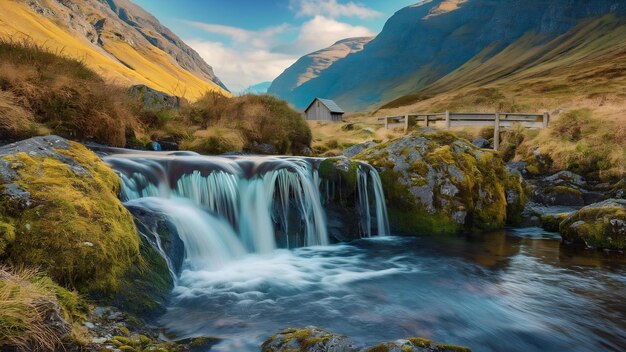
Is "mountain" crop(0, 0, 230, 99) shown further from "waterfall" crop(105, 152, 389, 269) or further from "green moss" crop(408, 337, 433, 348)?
"green moss" crop(408, 337, 433, 348)

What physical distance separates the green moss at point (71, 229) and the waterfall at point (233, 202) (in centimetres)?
181

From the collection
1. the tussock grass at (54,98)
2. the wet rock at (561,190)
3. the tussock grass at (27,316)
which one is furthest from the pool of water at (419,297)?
the tussock grass at (54,98)

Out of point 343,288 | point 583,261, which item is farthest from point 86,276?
point 583,261

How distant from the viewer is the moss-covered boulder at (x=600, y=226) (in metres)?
9.71

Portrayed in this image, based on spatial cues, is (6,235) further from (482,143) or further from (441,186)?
(482,143)

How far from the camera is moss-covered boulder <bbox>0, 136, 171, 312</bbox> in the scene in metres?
4.32

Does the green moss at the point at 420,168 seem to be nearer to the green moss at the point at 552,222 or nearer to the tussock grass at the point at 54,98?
the green moss at the point at 552,222

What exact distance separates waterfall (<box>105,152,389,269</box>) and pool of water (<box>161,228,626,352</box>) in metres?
0.57

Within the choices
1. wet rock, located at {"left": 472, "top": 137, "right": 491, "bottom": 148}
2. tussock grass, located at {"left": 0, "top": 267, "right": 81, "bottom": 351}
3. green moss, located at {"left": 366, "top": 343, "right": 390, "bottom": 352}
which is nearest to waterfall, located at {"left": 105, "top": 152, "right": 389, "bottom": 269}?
tussock grass, located at {"left": 0, "top": 267, "right": 81, "bottom": 351}

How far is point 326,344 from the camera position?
12.1 ft

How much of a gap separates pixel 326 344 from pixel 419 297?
3.37 m

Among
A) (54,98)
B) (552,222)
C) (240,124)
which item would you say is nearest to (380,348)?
(552,222)

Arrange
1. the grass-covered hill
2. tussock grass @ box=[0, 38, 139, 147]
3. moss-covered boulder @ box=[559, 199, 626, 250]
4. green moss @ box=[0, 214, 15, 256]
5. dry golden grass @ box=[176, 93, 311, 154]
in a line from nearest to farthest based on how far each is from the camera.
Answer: green moss @ box=[0, 214, 15, 256], moss-covered boulder @ box=[559, 199, 626, 250], tussock grass @ box=[0, 38, 139, 147], the grass-covered hill, dry golden grass @ box=[176, 93, 311, 154]

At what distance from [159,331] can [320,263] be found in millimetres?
4311
